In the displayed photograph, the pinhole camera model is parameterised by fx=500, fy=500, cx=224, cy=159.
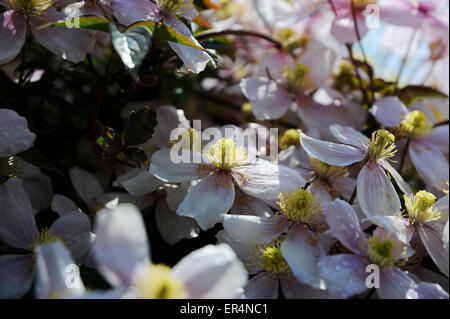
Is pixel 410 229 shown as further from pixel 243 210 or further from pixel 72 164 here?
pixel 72 164

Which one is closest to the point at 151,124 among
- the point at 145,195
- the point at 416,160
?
the point at 145,195

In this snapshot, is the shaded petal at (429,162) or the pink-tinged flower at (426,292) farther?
the shaded petal at (429,162)

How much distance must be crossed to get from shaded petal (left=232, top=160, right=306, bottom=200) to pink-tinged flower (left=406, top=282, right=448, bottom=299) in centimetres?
17

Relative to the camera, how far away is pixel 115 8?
57 centimetres

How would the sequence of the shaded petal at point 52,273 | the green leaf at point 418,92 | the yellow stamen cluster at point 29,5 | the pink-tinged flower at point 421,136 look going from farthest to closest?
the green leaf at point 418,92 → the pink-tinged flower at point 421,136 → the yellow stamen cluster at point 29,5 → the shaded petal at point 52,273

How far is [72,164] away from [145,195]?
179 millimetres

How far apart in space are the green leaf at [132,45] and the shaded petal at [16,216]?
185 mm

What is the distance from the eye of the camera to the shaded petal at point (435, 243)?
496 millimetres

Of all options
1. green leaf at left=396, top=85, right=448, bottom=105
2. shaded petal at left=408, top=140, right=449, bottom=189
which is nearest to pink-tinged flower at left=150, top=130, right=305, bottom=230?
shaded petal at left=408, top=140, right=449, bottom=189

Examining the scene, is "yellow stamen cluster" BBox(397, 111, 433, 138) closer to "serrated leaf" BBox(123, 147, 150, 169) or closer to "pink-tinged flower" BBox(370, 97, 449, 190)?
"pink-tinged flower" BBox(370, 97, 449, 190)

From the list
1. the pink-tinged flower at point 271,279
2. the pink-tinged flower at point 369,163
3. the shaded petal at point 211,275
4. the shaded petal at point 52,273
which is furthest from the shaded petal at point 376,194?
the shaded petal at point 52,273

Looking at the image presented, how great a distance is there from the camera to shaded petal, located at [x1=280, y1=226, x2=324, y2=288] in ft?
1.54

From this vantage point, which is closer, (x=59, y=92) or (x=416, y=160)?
(x=416, y=160)

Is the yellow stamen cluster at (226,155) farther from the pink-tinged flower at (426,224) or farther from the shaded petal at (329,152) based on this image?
the pink-tinged flower at (426,224)
